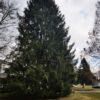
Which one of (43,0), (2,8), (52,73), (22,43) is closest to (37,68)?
(52,73)

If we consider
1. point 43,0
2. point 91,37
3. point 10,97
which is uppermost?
point 43,0

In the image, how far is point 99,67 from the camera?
2941 centimetres

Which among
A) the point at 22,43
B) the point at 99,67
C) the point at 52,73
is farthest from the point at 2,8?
the point at 99,67

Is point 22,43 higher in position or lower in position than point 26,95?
higher

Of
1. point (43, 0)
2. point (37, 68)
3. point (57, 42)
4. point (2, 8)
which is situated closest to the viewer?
point (2, 8)

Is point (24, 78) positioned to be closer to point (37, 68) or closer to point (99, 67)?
point (37, 68)

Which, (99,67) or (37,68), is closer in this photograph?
(99,67)

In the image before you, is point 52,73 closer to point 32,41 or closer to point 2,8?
point 32,41

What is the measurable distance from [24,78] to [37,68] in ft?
6.55

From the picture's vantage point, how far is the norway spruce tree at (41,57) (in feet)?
114

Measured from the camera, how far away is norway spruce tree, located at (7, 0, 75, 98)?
34625 mm

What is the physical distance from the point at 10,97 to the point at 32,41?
749 centimetres

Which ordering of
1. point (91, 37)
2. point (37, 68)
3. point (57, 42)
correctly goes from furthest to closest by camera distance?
point (57, 42), point (37, 68), point (91, 37)

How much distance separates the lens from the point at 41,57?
36781 millimetres
